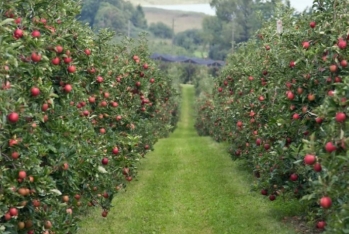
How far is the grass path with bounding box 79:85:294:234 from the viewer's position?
11.1m

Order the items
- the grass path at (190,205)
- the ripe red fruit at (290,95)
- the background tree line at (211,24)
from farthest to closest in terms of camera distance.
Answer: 1. the background tree line at (211,24)
2. the grass path at (190,205)
3. the ripe red fruit at (290,95)

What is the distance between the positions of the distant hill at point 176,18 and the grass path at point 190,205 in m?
112

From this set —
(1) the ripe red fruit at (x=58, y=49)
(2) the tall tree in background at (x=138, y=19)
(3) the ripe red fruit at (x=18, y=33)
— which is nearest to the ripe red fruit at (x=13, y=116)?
(3) the ripe red fruit at (x=18, y=33)

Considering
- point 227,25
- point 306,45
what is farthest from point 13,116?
point 227,25

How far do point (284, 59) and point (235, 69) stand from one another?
28.4 ft

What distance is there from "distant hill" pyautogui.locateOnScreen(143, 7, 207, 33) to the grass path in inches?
4425

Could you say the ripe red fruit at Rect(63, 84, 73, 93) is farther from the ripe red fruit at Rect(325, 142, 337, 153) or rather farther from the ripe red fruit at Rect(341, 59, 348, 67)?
the ripe red fruit at Rect(325, 142, 337, 153)

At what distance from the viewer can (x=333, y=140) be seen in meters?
5.08

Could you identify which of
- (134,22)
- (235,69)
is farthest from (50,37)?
(134,22)

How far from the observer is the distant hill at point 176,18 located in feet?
433

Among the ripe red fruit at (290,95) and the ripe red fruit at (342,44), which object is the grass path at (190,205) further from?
the ripe red fruit at (342,44)

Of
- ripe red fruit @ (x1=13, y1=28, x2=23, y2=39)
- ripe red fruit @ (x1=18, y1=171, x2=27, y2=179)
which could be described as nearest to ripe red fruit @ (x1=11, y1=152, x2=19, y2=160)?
ripe red fruit @ (x1=18, y1=171, x2=27, y2=179)

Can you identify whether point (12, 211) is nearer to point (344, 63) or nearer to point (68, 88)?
point (68, 88)

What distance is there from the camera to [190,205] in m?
13.1
